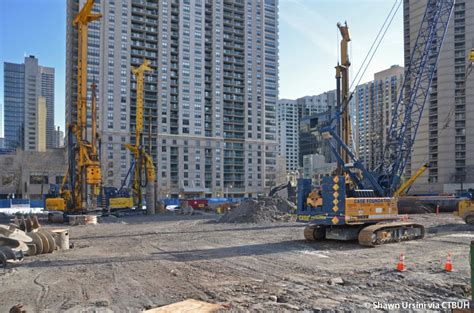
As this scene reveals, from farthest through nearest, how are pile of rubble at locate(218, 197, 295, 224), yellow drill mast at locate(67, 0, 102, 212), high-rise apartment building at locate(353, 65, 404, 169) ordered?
1. high-rise apartment building at locate(353, 65, 404, 169)
2. yellow drill mast at locate(67, 0, 102, 212)
3. pile of rubble at locate(218, 197, 295, 224)

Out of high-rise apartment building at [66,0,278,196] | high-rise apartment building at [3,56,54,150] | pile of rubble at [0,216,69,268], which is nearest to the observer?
pile of rubble at [0,216,69,268]

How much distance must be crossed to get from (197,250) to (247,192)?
3755 inches

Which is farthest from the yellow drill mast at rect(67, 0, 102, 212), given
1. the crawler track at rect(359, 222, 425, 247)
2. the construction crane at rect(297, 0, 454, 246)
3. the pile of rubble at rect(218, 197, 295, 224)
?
the crawler track at rect(359, 222, 425, 247)

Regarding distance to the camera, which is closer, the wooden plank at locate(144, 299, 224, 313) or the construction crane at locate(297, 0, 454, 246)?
the wooden plank at locate(144, 299, 224, 313)

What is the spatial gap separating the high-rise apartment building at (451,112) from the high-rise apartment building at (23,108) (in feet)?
456

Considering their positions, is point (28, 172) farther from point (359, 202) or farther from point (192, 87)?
point (359, 202)

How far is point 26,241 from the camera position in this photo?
578 inches

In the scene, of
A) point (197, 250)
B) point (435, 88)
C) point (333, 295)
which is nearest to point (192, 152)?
point (435, 88)

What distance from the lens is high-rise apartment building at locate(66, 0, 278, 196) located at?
96.1 metres

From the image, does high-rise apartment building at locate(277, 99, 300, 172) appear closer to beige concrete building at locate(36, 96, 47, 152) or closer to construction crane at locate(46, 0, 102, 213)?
beige concrete building at locate(36, 96, 47, 152)

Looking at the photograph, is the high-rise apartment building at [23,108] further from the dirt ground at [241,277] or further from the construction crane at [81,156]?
the dirt ground at [241,277]

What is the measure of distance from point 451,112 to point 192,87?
6031 centimetres

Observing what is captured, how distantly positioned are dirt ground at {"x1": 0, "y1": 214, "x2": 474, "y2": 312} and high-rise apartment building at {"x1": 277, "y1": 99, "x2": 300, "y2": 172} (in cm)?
16514

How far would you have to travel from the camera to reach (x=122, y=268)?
12609 millimetres
